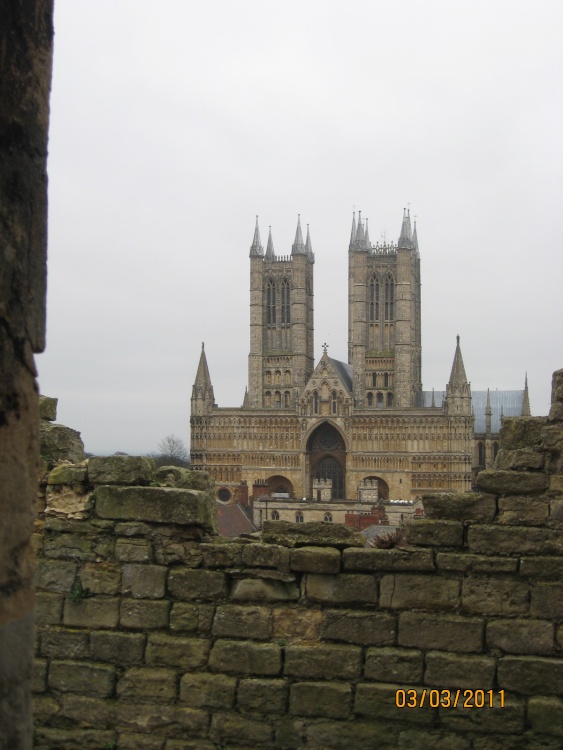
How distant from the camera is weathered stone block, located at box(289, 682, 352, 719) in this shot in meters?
5.52

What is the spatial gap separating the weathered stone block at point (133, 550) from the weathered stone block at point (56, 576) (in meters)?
0.38

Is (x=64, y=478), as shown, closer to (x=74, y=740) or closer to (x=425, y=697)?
(x=74, y=740)

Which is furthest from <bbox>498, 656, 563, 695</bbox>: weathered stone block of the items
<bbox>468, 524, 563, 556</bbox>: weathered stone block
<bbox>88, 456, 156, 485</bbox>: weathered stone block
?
<bbox>88, 456, 156, 485</bbox>: weathered stone block

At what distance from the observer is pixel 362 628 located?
5.66 meters

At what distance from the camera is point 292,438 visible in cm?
7631

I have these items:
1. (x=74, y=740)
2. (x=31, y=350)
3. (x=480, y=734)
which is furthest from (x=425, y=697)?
(x=31, y=350)

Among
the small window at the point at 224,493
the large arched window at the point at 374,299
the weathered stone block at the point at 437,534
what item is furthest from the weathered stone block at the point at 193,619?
the large arched window at the point at 374,299

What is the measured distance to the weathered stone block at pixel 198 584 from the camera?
5.85 meters

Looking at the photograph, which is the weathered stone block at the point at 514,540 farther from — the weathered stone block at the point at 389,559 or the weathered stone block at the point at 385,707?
the weathered stone block at the point at 385,707

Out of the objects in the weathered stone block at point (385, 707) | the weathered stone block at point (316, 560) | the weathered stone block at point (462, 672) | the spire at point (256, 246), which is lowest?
the weathered stone block at point (385, 707)

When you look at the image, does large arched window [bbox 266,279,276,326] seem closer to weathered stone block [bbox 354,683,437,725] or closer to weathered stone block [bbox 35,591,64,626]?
weathered stone block [bbox 35,591,64,626]

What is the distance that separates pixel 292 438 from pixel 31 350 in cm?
7424

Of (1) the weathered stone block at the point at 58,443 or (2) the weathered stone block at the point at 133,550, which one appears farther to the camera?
(1) the weathered stone block at the point at 58,443
